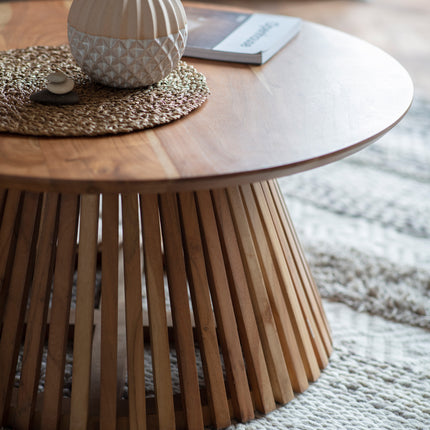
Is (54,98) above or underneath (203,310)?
above

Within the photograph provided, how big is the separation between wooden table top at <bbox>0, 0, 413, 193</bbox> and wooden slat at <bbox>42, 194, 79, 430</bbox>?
5.5 inches

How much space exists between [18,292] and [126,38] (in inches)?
15.0

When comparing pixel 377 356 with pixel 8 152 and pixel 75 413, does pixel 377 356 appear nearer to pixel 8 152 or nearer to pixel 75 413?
pixel 75 413

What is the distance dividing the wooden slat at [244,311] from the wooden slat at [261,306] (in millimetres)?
10

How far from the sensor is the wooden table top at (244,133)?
1.97 feet

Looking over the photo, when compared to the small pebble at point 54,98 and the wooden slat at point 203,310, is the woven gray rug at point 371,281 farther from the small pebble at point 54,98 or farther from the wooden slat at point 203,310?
the small pebble at point 54,98

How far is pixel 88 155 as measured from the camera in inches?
24.9

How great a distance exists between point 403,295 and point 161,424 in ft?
1.97

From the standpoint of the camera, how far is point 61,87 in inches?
29.8

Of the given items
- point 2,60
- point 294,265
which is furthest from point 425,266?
point 2,60

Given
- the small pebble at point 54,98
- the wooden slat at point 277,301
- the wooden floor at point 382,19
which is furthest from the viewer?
the wooden floor at point 382,19

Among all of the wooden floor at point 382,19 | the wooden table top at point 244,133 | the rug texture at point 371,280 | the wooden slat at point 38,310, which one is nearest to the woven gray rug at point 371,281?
the rug texture at point 371,280

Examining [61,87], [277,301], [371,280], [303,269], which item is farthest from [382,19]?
[61,87]

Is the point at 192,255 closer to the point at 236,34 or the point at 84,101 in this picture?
the point at 84,101
